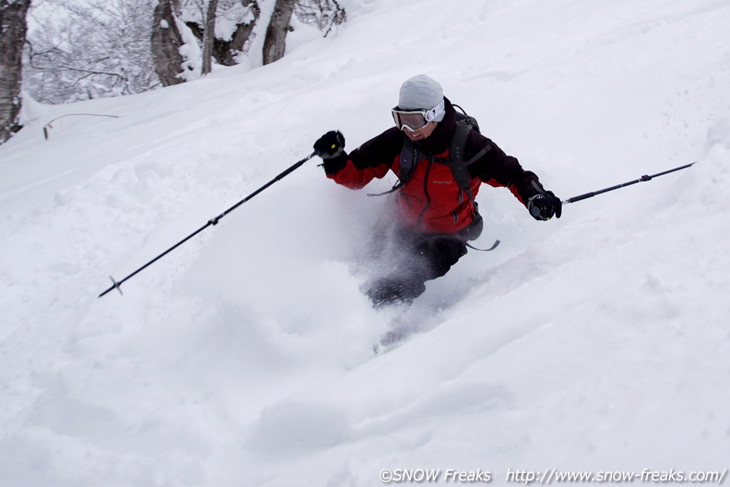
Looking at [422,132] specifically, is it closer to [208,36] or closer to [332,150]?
[332,150]

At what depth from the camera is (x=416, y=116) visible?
3506mm

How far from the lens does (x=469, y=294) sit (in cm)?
413

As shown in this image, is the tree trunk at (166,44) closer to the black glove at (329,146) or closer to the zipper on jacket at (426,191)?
the black glove at (329,146)

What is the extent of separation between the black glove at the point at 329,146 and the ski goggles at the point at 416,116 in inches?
19.7

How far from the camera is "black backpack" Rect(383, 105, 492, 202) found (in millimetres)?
3691

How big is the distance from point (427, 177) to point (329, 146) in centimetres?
73

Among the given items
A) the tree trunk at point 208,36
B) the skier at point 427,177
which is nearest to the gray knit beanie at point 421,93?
the skier at point 427,177

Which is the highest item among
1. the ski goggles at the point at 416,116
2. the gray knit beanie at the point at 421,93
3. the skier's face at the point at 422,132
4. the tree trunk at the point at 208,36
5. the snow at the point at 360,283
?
the gray knit beanie at the point at 421,93

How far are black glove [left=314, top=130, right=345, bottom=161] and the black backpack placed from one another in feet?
1.50

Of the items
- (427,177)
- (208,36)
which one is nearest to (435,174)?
(427,177)

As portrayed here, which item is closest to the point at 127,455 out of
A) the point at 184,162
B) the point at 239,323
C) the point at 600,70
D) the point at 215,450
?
the point at 215,450

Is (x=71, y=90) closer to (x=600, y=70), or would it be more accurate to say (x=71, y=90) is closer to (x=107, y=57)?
(x=107, y=57)

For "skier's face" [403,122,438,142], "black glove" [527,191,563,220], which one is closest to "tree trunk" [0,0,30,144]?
"skier's face" [403,122,438,142]

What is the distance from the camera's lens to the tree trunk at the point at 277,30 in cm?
1012
